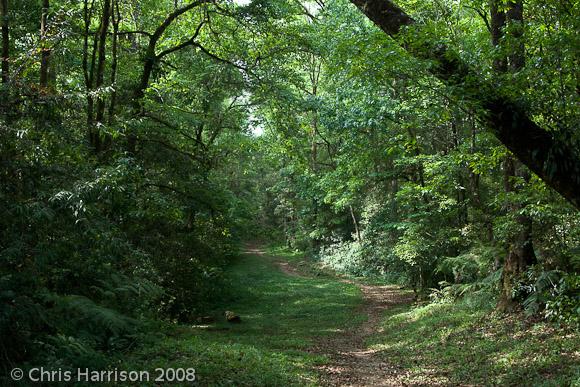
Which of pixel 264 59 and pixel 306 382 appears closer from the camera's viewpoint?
pixel 306 382

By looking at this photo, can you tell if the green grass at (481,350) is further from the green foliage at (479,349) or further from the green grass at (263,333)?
the green grass at (263,333)

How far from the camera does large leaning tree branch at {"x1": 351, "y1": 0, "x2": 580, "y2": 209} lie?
15.3 feet

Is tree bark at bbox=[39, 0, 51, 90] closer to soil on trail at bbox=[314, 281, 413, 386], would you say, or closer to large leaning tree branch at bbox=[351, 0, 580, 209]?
large leaning tree branch at bbox=[351, 0, 580, 209]

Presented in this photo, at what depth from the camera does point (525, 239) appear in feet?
31.4

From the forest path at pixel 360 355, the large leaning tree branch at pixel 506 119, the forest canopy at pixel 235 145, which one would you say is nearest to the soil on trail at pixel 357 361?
the forest path at pixel 360 355

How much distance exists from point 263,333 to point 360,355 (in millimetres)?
3853

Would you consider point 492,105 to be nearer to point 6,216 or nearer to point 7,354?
point 6,216

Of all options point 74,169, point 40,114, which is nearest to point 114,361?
point 74,169

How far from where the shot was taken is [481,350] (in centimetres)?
830

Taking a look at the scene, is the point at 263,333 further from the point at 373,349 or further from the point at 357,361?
the point at 357,361

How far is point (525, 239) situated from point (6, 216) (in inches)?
384

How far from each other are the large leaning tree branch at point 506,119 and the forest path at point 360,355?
4.43m

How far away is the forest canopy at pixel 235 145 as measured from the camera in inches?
185

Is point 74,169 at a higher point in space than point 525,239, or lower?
higher
